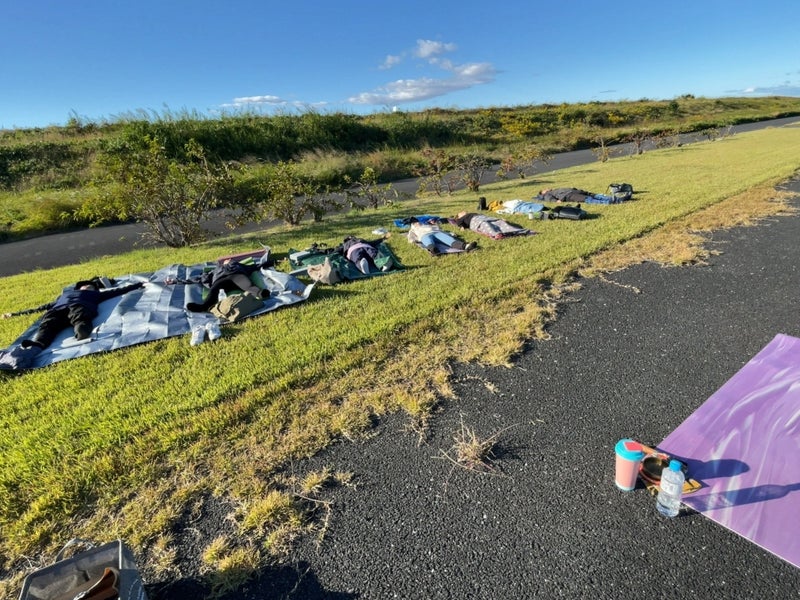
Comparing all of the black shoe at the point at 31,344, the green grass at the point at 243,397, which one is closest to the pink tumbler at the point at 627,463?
the green grass at the point at 243,397

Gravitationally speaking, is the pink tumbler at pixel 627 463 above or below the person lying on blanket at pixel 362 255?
below

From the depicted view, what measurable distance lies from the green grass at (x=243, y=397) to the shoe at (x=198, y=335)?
74 mm

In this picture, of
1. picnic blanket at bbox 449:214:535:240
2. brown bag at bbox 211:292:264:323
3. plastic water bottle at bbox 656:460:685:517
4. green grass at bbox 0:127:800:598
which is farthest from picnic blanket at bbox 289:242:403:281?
plastic water bottle at bbox 656:460:685:517

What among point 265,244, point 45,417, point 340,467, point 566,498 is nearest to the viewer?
point 566,498

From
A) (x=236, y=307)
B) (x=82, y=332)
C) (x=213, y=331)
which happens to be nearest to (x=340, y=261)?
(x=236, y=307)

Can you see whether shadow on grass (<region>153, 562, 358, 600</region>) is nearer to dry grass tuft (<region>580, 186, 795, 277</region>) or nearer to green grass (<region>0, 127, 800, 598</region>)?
green grass (<region>0, 127, 800, 598</region>)

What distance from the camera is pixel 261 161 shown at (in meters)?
21.1

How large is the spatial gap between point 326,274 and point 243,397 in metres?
2.56

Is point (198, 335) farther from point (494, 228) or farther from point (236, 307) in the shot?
point (494, 228)

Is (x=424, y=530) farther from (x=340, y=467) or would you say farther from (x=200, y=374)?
(x=200, y=374)

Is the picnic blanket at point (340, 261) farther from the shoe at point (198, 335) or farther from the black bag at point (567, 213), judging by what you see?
the black bag at point (567, 213)

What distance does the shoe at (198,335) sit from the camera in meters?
4.04

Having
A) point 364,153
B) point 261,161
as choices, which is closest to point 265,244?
point 261,161

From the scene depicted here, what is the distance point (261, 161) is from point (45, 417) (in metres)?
20.1
